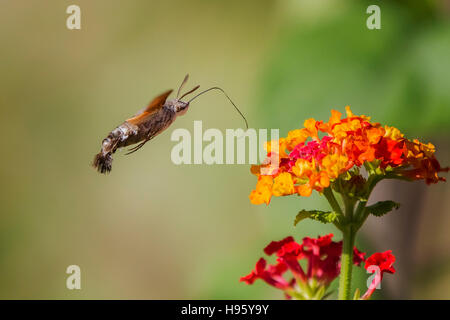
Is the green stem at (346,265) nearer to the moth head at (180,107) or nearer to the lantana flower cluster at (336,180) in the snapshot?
the lantana flower cluster at (336,180)

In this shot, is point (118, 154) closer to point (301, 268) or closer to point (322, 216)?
point (301, 268)

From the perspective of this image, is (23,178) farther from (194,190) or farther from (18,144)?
(194,190)

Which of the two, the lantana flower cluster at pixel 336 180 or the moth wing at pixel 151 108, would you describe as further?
the moth wing at pixel 151 108

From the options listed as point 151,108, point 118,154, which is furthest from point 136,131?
point 118,154

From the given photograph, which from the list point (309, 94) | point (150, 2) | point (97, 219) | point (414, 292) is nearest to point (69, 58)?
point (150, 2)

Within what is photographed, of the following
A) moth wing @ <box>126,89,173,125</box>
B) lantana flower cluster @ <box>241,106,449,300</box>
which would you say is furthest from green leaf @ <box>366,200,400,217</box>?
moth wing @ <box>126,89,173,125</box>

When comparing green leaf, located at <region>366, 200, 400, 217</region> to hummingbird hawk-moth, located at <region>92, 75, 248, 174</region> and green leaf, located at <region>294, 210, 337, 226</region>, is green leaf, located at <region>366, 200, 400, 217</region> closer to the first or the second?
green leaf, located at <region>294, 210, 337, 226</region>

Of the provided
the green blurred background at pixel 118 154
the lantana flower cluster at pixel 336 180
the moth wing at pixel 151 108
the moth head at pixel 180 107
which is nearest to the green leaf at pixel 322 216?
the lantana flower cluster at pixel 336 180
